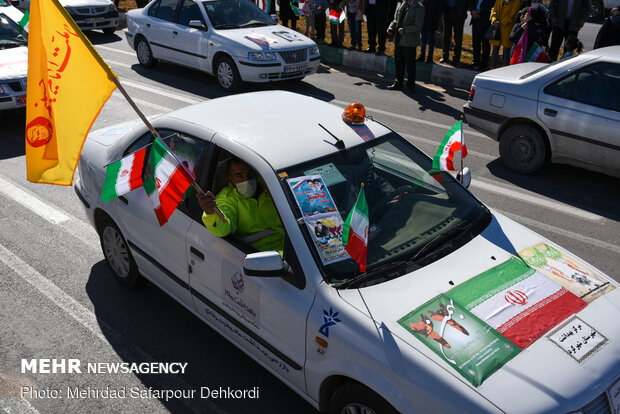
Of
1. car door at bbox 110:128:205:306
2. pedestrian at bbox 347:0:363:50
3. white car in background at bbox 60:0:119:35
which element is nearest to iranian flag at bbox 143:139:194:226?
car door at bbox 110:128:205:306

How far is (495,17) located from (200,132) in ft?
30.1

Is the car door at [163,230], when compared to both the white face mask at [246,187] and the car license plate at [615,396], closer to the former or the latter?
the white face mask at [246,187]

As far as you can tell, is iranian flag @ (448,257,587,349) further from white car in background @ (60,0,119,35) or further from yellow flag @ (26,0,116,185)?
white car in background @ (60,0,119,35)

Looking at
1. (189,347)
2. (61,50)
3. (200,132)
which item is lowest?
(189,347)

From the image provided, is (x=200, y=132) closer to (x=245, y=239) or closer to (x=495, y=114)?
(x=245, y=239)

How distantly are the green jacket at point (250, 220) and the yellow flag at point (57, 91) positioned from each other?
0.95 metres

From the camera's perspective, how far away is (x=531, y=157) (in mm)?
7508

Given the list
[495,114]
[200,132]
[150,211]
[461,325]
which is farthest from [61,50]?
[495,114]

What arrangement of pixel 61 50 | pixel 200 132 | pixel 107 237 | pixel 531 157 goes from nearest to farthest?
pixel 61 50, pixel 200 132, pixel 107 237, pixel 531 157

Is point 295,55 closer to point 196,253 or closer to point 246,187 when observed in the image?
point 246,187

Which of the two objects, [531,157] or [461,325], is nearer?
[461,325]

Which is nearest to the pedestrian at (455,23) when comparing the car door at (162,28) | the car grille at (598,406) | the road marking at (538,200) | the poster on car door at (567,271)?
the car door at (162,28)

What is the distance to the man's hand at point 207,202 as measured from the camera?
11.9ft

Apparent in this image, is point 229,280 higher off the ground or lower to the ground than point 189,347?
higher
